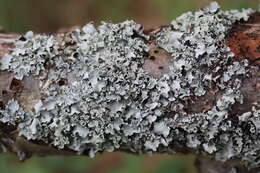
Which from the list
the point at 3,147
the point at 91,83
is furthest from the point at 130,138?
the point at 3,147

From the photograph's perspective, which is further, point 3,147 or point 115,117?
point 3,147

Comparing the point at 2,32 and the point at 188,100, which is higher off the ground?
the point at 2,32

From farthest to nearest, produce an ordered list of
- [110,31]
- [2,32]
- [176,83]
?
[2,32]
[110,31]
[176,83]

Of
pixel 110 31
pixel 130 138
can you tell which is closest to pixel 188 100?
pixel 130 138

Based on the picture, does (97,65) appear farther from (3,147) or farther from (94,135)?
(3,147)

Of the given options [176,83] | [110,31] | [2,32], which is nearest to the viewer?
[176,83]

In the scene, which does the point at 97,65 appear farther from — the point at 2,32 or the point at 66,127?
the point at 2,32

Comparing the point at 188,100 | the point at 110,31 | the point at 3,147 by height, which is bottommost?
the point at 3,147
